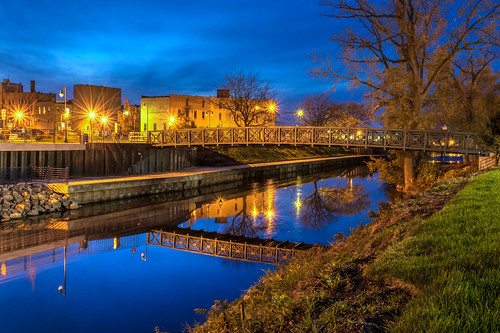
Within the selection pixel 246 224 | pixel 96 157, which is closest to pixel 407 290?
pixel 246 224

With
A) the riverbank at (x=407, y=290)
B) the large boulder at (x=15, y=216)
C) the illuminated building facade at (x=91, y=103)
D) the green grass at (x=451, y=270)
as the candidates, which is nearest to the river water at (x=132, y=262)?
the large boulder at (x=15, y=216)

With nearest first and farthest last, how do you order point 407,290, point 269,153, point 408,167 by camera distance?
point 407,290 < point 408,167 < point 269,153

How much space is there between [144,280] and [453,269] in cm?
1158

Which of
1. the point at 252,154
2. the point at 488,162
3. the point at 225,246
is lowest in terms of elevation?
the point at 225,246

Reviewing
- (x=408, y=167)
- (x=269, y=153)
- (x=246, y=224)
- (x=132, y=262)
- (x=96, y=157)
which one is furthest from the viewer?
(x=269, y=153)

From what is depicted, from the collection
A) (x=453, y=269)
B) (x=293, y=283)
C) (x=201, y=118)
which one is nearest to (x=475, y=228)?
(x=453, y=269)

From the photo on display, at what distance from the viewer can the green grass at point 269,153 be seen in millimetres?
58838

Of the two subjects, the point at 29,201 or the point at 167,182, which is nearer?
the point at 29,201

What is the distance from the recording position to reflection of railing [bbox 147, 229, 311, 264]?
16594 mm

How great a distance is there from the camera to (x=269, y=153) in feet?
222

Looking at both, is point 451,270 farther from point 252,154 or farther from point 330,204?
point 252,154

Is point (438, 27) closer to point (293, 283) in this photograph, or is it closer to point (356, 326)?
point (293, 283)

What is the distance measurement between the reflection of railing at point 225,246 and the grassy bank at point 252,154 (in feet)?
75.4

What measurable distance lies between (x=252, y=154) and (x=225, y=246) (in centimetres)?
4389
